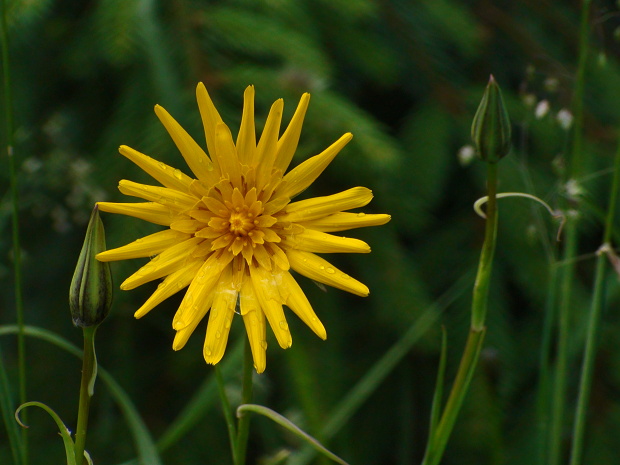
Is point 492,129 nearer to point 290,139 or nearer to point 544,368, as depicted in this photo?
point 290,139

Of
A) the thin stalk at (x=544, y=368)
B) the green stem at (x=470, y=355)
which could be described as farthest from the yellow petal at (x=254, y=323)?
the thin stalk at (x=544, y=368)

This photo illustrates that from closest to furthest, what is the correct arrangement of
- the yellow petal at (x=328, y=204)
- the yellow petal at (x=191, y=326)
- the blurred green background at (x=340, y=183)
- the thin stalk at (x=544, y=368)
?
the yellow petal at (x=191, y=326), the yellow petal at (x=328, y=204), the thin stalk at (x=544, y=368), the blurred green background at (x=340, y=183)

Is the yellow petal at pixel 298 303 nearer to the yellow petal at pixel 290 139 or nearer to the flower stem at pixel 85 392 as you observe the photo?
the yellow petal at pixel 290 139

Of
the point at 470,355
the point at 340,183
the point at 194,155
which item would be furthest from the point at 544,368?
the point at 340,183

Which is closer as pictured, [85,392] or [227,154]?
[85,392]

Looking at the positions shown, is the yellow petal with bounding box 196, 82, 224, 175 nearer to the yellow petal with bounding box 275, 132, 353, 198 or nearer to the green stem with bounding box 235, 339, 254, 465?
the yellow petal with bounding box 275, 132, 353, 198

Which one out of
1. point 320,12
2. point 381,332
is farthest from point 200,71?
point 381,332
